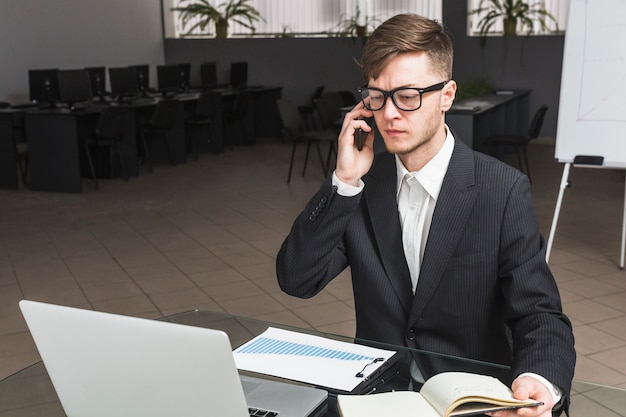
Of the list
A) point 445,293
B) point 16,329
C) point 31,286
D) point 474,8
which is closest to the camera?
point 445,293

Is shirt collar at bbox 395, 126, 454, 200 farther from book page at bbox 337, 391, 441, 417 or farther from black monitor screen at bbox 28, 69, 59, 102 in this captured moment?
black monitor screen at bbox 28, 69, 59, 102

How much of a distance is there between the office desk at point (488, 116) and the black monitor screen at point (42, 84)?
4.16 m

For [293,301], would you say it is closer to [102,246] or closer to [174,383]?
[102,246]

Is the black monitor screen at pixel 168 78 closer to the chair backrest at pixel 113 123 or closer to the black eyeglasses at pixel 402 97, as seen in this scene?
the chair backrest at pixel 113 123

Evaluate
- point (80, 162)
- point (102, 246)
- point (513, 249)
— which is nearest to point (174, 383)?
point (513, 249)

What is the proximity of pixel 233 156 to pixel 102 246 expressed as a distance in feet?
14.2

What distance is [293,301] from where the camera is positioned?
4.21 meters

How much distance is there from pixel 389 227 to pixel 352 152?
0.66 feet

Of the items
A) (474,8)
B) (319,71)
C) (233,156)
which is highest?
(474,8)

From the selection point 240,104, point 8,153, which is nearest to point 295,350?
point 8,153

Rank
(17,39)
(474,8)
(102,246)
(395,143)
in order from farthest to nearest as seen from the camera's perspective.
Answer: (474,8) < (17,39) < (102,246) < (395,143)

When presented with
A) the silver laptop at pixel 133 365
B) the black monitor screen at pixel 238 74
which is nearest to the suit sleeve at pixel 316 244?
the silver laptop at pixel 133 365

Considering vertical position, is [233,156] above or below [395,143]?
below

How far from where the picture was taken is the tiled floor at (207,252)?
3.95 m
